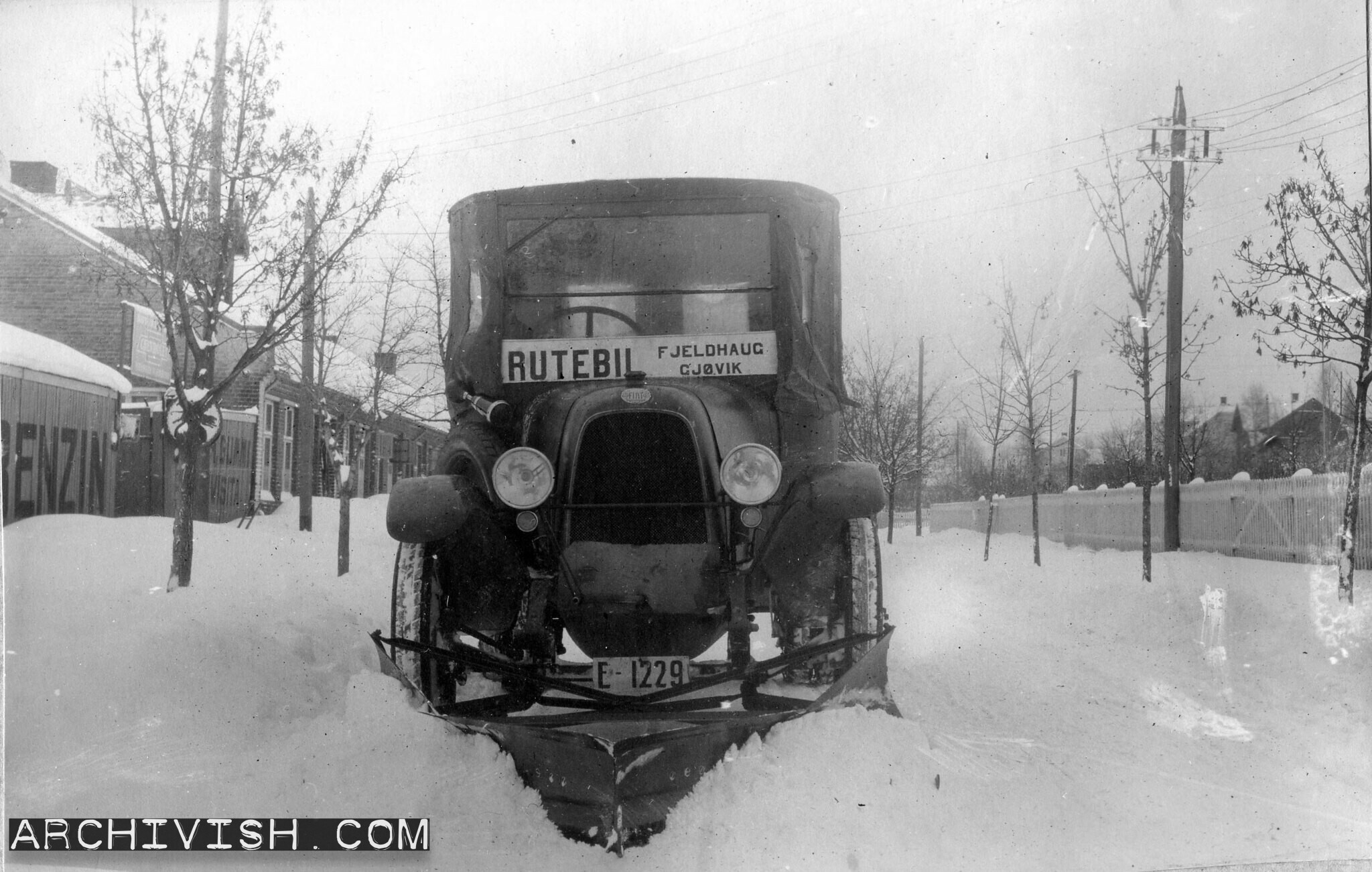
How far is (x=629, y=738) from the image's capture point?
3.01 m

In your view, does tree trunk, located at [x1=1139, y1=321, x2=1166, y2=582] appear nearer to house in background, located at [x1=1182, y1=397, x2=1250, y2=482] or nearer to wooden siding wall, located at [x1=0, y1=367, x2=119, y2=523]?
house in background, located at [x1=1182, y1=397, x2=1250, y2=482]

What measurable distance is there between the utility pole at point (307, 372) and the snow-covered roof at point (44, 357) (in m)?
1.53

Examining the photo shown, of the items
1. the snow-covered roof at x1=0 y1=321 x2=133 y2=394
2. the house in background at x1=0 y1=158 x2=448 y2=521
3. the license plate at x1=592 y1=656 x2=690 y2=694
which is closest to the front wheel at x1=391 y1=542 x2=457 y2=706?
the license plate at x1=592 y1=656 x2=690 y2=694

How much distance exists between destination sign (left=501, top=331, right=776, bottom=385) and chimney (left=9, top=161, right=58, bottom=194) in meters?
2.32

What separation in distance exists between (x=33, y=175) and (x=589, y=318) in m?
2.86

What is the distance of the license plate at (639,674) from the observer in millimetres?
3721

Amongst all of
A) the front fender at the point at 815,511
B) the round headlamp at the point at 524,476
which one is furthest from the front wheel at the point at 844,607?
the round headlamp at the point at 524,476

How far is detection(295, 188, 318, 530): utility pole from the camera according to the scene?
7.22m

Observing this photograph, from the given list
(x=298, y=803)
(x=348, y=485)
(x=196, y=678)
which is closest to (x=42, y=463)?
(x=196, y=678)

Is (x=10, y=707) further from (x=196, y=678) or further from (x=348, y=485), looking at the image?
(x=348, y=485)

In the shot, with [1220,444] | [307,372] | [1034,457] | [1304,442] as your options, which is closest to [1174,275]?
[1304,442]

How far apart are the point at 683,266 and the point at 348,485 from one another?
8558 mm

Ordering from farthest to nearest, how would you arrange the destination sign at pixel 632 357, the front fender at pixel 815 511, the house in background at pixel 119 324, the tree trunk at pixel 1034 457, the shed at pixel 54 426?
the tree trunk at pixel 1034 457 → the house in background at pixel 119 324 → the destination sign at pixel 632 357 → the shed at pixel 54 426 → the front fender at pixel 815 511

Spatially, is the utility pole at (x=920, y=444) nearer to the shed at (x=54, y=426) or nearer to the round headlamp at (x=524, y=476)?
the round headlamp at (x=524, y=476)
